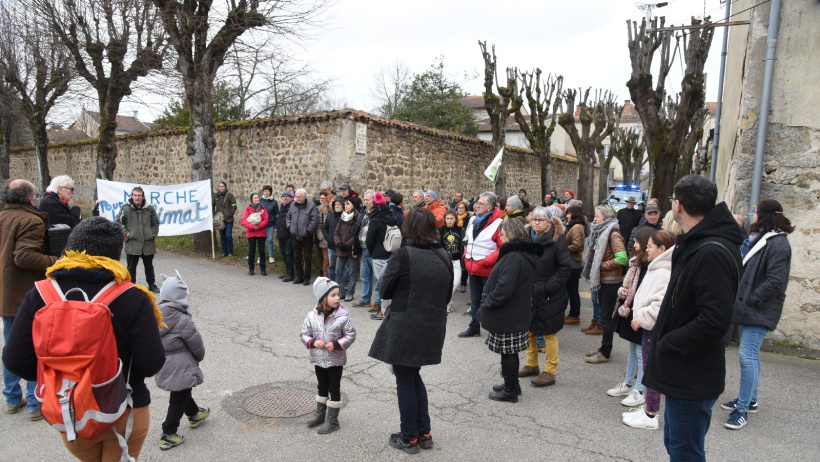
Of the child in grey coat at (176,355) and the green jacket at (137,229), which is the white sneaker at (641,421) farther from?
the green jacket at (137,229)

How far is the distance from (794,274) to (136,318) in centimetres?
691

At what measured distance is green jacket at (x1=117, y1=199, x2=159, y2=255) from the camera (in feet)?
26.8

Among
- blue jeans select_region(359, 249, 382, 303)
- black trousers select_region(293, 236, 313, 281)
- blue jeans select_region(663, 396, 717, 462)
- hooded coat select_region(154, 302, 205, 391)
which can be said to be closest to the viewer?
blue jeans select_region(663, 396, 717, 462)

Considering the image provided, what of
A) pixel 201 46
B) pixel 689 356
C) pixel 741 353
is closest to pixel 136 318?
pixel 689 356

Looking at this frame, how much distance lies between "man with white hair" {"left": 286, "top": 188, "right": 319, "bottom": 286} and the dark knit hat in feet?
21.3

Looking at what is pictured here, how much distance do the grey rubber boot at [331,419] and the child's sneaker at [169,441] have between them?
3.27 feet

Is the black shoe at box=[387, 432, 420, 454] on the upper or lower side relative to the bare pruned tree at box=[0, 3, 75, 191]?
lower

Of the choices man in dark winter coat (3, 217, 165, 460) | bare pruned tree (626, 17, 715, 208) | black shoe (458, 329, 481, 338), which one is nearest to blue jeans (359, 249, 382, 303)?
black shoe (458, 329, 481, 338)

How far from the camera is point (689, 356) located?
2.64m

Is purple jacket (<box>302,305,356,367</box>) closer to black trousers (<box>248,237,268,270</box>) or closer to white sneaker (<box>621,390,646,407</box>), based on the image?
white sneaker (<box>621,390,646,407</box>)

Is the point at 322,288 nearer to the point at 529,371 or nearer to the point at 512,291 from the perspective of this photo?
the point at 512,291

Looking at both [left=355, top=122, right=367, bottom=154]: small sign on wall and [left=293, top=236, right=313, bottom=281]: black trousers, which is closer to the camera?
[left=293, top=236, right=313, bottom=281]: black trousers

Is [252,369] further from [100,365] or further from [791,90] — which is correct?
[791,90]

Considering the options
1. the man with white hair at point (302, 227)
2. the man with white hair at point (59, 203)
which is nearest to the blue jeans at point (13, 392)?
the man with white hair at point (59, 203)
